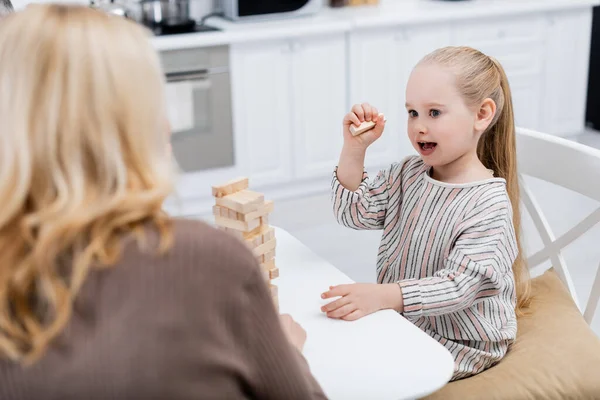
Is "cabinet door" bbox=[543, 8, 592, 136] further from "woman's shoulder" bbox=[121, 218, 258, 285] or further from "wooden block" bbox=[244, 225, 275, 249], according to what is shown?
"woman's shoulder" bbox=[121, 218, 258, 285]

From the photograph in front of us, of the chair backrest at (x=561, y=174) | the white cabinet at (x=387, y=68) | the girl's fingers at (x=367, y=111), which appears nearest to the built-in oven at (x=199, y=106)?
the white cabinet at (x=387, y=68)

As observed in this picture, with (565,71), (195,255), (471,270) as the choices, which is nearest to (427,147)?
(471,270)

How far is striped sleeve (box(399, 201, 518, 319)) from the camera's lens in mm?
1466

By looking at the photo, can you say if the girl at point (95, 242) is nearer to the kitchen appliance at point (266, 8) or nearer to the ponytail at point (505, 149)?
the ponytail at point (505, 149)

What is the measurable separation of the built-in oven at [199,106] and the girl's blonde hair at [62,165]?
270 centimetres

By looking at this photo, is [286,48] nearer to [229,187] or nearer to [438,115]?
[438,115]

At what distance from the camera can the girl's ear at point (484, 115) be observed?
1.64 metres

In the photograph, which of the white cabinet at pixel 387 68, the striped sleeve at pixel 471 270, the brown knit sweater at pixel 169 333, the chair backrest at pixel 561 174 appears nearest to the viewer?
the brown knit sweater at pixel 169 333

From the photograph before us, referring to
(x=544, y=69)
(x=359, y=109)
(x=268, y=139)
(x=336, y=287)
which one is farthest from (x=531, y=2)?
(x=336, y=287)

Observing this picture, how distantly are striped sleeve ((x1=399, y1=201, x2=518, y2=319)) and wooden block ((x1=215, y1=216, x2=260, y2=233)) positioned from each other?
290 mm

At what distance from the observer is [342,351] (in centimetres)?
125

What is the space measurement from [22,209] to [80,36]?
→ 0.60 feet

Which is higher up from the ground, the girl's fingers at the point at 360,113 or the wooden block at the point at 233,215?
the girl's fingers at the point at 360,113

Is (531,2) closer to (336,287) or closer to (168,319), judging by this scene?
(336,287)
